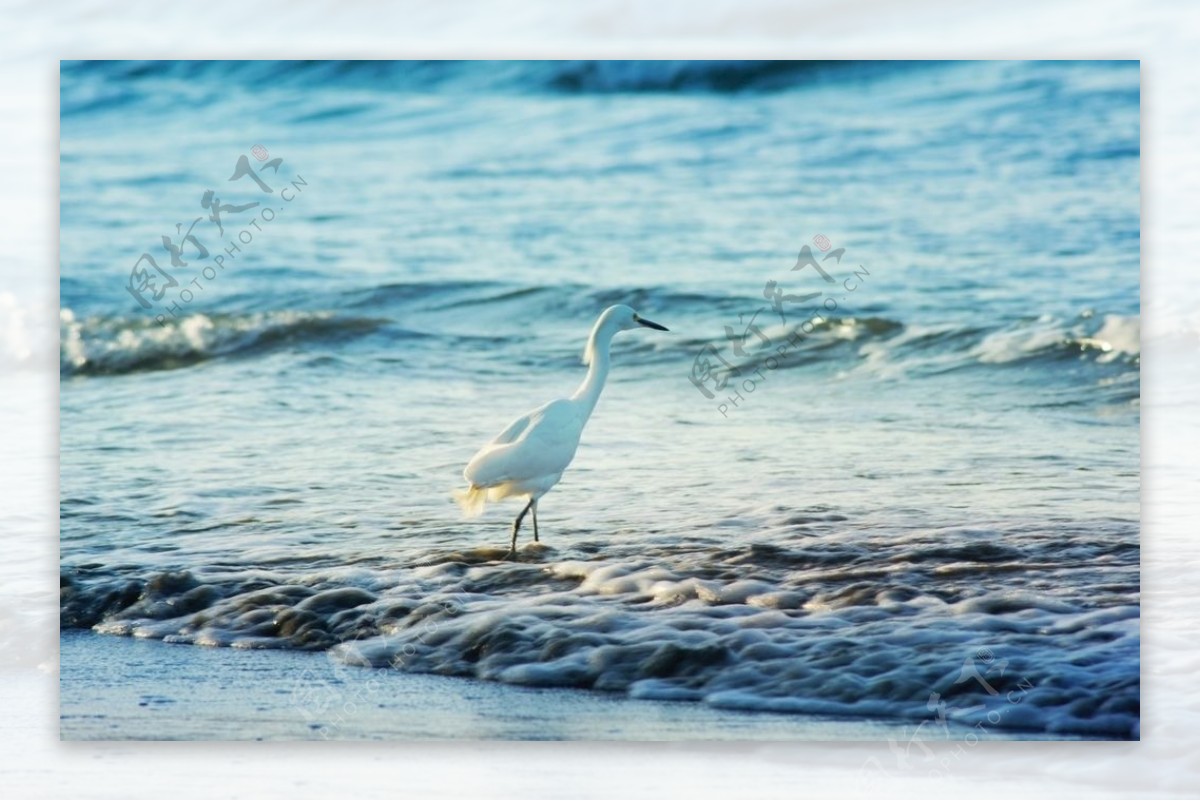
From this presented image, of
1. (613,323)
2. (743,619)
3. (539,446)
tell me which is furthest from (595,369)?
(743,619)

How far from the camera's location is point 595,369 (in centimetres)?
343

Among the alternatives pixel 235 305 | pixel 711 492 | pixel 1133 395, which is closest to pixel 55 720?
pixel 235 305

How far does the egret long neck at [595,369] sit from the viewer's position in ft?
11.2

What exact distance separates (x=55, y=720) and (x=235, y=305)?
3.52 ft

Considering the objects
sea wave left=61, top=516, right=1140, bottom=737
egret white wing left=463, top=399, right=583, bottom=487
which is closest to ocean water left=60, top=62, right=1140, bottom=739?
sea wave left=61, top=516, right=1140, bottom=737

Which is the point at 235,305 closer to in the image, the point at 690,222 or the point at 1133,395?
the point at 690,222

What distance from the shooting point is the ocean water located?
124 inches

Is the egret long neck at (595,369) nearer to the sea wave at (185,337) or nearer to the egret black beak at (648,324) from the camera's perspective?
the egret black beak at (648,324)

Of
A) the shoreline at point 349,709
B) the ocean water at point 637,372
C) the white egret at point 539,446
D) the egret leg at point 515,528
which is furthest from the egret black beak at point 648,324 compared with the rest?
the shoreline at point 349,709

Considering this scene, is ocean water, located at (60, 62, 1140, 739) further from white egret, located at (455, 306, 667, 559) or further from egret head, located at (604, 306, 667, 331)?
egret head, located at (604, 306, 667, 331)

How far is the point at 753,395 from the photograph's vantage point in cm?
360

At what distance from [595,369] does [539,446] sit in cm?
24

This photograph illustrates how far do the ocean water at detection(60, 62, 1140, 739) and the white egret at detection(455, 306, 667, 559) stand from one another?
0.09 meters

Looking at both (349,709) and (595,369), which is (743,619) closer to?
(595,369)
